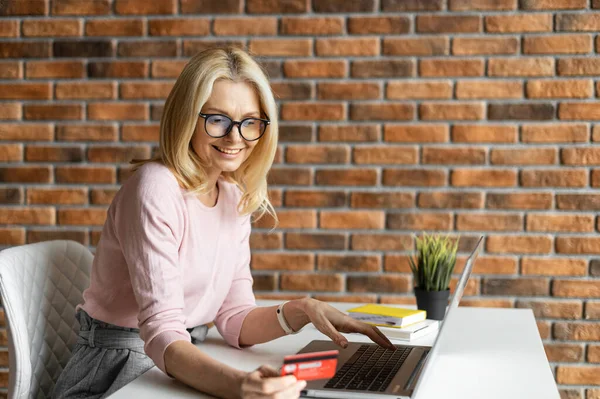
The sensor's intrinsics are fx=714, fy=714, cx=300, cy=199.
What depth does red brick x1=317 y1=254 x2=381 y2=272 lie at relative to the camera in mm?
2768

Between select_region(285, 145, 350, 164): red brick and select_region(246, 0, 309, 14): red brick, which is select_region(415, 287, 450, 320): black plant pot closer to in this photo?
select_region(285, 145, 350, 164): red brick

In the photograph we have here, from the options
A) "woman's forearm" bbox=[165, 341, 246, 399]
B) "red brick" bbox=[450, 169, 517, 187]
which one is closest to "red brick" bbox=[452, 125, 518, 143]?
"red brick" bbox=[450, 169, 517, 187]

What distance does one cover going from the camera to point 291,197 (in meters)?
2.79

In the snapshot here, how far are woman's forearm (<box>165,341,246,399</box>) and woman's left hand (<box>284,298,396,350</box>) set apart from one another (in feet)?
1.21

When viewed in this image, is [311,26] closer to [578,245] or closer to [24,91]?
[24,91]

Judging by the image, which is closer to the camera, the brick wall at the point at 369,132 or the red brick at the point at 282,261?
the brick wall at the point at 369,132

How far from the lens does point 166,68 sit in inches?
111

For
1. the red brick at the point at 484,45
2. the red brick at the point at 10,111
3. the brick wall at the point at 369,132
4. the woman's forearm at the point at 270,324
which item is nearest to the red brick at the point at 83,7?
the brick wall at the point at 369,132

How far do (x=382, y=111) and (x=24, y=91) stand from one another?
143cm

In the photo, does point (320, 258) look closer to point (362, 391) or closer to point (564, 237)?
point (564, 237)

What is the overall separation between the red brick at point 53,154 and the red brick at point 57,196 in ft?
0.40

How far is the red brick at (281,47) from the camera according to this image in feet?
9.05

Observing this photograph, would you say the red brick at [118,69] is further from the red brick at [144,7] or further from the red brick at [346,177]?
the red brick at [346,177]

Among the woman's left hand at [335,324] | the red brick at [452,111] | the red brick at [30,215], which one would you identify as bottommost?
the woman's left hand at [335,324]
